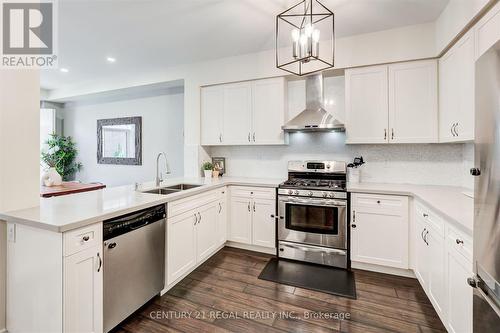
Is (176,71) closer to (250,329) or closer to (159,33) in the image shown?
(159,33)

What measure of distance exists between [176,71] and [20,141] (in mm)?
2721

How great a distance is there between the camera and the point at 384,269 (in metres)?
2.80

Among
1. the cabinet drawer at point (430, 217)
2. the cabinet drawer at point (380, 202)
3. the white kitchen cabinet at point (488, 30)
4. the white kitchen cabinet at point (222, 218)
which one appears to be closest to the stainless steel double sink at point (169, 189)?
the white kitchen cabinet at point (222, 218)

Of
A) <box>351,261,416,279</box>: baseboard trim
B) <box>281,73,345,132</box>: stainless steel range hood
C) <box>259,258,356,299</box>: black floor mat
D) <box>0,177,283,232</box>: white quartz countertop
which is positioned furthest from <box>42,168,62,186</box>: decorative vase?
<box>351,261,416,279</box>: baseboard trim

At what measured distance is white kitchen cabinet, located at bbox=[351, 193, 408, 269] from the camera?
2643mm

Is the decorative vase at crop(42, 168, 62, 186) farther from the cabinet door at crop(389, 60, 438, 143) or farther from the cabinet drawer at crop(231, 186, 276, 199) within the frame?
the cabinet door at crop(389, 60, 438, 143)

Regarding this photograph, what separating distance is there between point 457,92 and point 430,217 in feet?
4.10

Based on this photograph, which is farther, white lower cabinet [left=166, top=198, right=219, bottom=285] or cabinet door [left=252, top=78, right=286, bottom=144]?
cabinet door [left=252, top=78, right=286, bottom=144]

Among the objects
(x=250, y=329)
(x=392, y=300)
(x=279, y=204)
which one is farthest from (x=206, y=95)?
(x=392, y=300)

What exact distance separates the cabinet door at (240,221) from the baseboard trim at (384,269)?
1.37 m

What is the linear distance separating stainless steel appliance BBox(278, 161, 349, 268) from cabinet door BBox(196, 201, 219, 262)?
33.1 inches

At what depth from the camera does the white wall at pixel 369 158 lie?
9.72ft

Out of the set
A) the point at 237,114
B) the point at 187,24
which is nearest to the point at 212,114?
the point at 237,114

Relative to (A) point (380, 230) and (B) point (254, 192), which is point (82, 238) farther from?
(A) point (380, 230)
